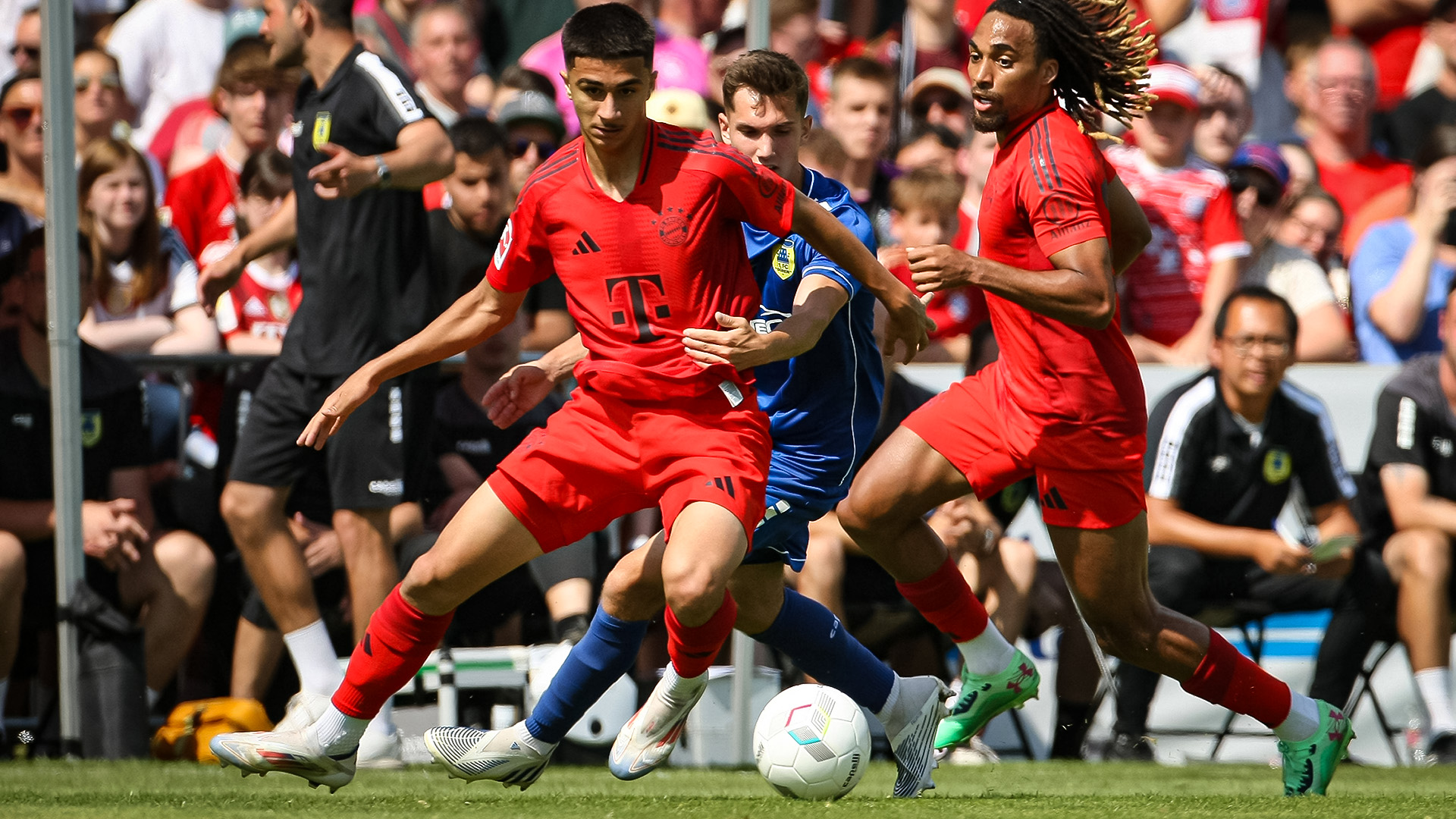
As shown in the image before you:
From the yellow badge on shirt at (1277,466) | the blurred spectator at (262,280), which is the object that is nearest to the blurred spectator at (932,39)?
the yellow badge on shirt at (1277,466)

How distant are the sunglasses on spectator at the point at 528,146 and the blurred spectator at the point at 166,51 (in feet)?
6.56

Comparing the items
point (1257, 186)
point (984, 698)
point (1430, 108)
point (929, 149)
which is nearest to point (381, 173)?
point (984, 698)

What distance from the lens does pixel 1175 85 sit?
8484mm

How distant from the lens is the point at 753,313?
4.69 m

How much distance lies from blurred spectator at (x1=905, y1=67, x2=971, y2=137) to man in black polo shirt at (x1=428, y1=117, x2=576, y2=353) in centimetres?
261

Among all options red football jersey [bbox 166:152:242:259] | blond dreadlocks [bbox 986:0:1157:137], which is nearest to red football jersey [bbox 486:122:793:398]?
blond dreadlocks [bbox 986:0:1157:137]

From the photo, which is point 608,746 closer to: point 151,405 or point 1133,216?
point 151,405

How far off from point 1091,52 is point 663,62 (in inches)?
172

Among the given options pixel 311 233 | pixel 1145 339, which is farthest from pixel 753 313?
pixel 1145 339

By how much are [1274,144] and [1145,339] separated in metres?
1.63

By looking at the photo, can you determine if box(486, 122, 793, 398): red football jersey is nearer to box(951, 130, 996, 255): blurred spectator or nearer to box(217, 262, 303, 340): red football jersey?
box(217, 262, 303, 340): red football jersey

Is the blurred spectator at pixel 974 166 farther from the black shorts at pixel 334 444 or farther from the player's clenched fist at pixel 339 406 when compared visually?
the player's clenched fist at pixel 339 406

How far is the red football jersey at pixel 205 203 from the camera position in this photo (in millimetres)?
7996

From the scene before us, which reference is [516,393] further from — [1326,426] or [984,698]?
[1326,426]
